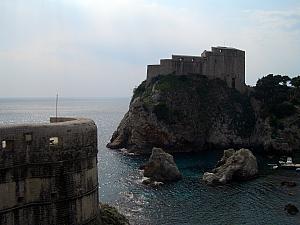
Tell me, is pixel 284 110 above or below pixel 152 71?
below

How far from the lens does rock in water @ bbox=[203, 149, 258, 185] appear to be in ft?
180

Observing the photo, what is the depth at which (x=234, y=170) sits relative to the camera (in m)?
55.7

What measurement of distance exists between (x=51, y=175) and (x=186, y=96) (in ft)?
230

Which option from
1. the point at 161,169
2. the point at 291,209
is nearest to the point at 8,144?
the point at 291,209

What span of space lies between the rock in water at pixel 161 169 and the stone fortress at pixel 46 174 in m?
33.2

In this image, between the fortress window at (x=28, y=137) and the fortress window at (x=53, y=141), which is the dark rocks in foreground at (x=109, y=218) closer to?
the fortress window at (x=53, y=141)

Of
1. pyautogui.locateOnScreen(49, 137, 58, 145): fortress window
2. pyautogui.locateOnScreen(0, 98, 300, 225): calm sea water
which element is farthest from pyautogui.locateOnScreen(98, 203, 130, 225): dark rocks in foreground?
pyautogui.locateOnScreen(0, 98, 300, 225): calm sea water

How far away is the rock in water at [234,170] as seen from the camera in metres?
54.8

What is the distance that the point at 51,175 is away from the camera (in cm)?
2102

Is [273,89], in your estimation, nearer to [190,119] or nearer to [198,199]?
[190,119]

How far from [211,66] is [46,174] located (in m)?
77.0

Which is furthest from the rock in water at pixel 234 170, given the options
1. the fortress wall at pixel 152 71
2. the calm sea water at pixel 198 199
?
the fortress wall at pixel 152 71

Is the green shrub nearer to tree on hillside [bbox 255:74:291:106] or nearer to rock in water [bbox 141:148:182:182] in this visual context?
tree on hillside [bbox 255:74:291:106]

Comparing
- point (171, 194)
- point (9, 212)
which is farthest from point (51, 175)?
point (171, 194)
